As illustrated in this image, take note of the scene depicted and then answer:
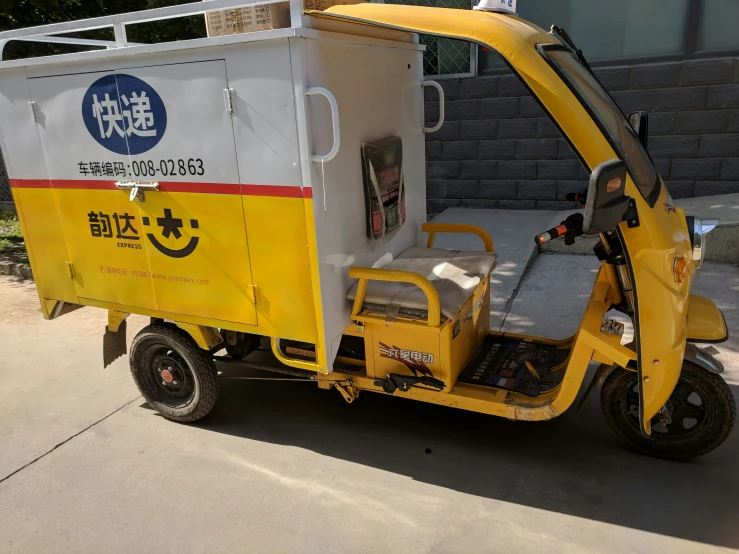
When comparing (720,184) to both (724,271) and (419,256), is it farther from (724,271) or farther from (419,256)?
(419,256)

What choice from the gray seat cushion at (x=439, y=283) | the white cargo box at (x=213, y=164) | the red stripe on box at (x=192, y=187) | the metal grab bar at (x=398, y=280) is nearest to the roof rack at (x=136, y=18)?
the white cargo box at (x=213, y=164)

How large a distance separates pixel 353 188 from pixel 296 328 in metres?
0.83

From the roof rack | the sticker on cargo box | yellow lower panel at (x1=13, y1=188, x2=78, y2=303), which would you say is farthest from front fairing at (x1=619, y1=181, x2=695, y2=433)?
yellow lower panel at (x1=13, y1=188, x2=78, y2=303)

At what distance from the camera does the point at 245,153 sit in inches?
118

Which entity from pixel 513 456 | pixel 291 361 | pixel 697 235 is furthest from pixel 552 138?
pixel 291 361

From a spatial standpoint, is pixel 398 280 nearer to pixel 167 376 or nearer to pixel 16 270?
pixel 167 376

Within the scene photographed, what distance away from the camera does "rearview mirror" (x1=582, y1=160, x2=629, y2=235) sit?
229 centimetres

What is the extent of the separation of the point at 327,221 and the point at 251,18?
1105mm

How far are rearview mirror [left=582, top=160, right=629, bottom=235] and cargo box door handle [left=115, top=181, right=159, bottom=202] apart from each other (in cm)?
231

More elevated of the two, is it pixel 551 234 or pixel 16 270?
pixel 551 234

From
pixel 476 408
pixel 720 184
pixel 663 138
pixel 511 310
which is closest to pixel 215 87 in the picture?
pixel 476 408

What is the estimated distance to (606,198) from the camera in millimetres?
2340

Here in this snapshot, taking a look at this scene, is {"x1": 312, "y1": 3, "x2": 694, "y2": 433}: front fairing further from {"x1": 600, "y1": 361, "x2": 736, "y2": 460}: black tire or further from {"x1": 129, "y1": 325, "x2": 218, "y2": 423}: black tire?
{"x1": 129, "y1": 325, "x2": 218, "y2": 423}: black tire

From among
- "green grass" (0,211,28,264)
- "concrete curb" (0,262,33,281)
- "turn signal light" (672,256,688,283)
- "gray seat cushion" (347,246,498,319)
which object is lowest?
"concrete curb" (0,262,33,281)
